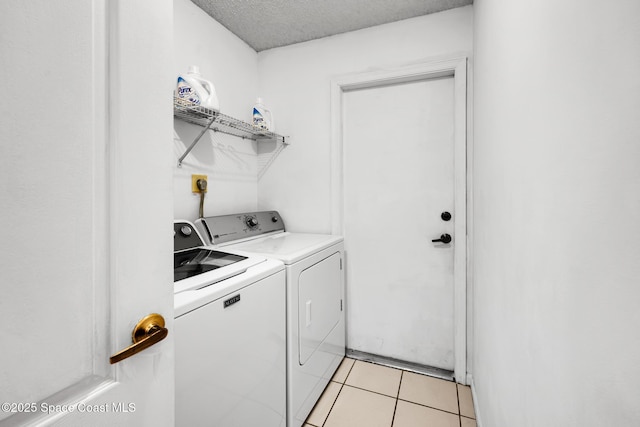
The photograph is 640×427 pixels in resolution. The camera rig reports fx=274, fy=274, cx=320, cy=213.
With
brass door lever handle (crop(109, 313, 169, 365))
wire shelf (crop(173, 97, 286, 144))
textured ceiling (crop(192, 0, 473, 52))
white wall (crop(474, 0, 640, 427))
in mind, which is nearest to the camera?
white wall (crop(474, 0, 640, 427))

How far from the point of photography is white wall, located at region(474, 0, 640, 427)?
0.37m

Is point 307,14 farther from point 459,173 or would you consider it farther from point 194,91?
point 459,173

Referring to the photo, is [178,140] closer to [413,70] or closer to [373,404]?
[413,70]

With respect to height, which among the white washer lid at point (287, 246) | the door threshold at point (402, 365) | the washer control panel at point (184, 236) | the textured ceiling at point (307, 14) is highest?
the textured ceiling at point (307, 14)

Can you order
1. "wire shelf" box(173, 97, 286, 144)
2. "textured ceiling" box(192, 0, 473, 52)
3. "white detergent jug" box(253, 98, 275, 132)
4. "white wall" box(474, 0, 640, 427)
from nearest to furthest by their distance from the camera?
"white wall" box(474, 0, 640, 427), "wire shelf" box(173, 97, 286, 144), "textured ceiling" box(192, 0, 473, 52), "white detergent jug" box(253, 98, 275, 132)

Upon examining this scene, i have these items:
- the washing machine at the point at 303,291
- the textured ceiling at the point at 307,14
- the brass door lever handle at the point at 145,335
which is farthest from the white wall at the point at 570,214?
the textured ceiling at the point at 307,14

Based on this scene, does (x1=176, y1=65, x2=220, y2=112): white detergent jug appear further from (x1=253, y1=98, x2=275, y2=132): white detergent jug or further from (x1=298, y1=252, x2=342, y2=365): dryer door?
(x1=298, y1=252, x2=342, y2=365): dryer door

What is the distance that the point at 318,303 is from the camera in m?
1.71

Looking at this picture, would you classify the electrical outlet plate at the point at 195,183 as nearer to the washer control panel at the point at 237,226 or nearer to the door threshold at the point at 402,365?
the washer control panel at the point at 237,226

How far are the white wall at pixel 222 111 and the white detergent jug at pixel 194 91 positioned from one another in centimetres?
20

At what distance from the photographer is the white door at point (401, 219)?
6.65 feet

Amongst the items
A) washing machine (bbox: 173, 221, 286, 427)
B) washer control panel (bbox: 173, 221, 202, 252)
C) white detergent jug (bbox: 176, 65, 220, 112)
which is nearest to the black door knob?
washing machine (bbox: 173, 221, 286, 427)

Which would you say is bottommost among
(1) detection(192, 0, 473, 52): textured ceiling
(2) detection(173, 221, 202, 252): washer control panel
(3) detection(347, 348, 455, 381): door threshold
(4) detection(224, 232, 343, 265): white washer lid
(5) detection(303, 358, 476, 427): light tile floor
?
(5) detection(303, 358, 476, 427): light tile floor

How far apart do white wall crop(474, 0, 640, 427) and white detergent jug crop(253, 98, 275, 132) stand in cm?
163
